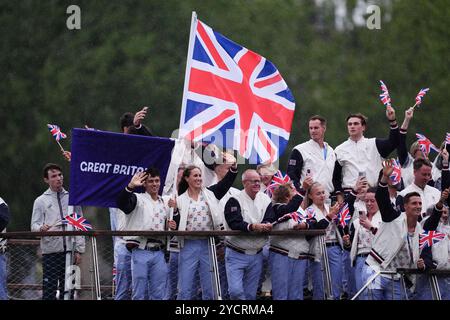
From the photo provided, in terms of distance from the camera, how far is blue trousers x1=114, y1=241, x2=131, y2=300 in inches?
637

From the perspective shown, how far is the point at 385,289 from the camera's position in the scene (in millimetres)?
16016

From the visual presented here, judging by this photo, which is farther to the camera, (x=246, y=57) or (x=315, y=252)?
(x=246, y=57)

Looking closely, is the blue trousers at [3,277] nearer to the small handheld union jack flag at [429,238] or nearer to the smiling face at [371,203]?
the smiling face at [371,203]

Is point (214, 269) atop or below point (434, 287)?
atop

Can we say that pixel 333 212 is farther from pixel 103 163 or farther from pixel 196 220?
pixel 103 163

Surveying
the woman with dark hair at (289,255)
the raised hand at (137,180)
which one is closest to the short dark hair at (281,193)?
the woman with dark hair at (289,255)

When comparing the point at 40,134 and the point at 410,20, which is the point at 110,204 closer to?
the point at 40,134

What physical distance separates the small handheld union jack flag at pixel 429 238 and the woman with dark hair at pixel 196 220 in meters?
2.39

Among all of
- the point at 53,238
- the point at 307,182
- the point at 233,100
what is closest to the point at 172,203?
the point at 53,238

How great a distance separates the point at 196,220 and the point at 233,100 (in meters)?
2.21

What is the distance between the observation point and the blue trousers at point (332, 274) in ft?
55.3
